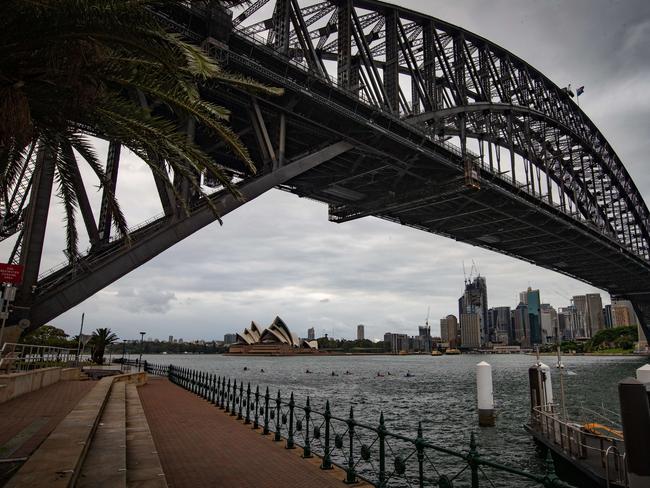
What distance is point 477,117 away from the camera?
51.8m

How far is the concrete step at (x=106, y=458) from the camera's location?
631cm

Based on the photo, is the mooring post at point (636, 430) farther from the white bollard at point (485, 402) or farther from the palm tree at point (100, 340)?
the palm tree at point (100, 340)

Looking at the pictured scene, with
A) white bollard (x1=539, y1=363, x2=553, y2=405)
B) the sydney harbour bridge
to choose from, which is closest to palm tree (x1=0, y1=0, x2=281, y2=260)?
the sydney harbour bridge

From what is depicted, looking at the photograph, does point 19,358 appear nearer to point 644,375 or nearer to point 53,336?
point 644,375

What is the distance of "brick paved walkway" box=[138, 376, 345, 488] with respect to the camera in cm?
883

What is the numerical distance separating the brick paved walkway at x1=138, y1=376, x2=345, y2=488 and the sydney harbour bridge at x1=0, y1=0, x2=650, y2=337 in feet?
15.7

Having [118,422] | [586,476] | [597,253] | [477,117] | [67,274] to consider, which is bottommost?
[586,476]

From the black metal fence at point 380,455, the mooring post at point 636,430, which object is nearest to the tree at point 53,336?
the black metal fence at point 380,455

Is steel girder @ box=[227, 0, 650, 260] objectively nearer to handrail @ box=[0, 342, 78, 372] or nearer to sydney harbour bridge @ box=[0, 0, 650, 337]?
sydney harbour bridge @ box=[0, 0, 650, 337]

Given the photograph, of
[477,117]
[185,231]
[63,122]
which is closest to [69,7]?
[63,122]

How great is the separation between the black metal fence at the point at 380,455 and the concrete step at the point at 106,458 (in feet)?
12.3

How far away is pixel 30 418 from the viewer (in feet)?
36.9

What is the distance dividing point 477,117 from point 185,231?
132ft

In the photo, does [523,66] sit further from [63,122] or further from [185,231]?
[63,122]
